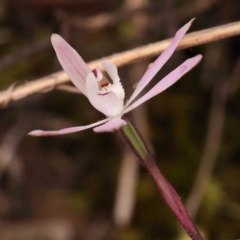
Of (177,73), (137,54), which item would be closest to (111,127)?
(177,73)

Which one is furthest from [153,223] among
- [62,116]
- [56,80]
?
[56,80]

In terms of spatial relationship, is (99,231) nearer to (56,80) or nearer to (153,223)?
(153,223)

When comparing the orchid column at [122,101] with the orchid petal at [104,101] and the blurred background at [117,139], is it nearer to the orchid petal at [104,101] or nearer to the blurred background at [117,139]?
the orchid petal at [104,101]

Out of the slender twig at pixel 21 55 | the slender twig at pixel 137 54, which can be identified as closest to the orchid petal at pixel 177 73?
the slender twig at pixel 137 54

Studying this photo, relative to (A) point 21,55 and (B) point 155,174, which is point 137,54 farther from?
(A) point 21,55

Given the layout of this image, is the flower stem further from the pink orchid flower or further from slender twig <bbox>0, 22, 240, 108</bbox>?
slender twig <bbox>0, 22, 240, 108</bbox>
